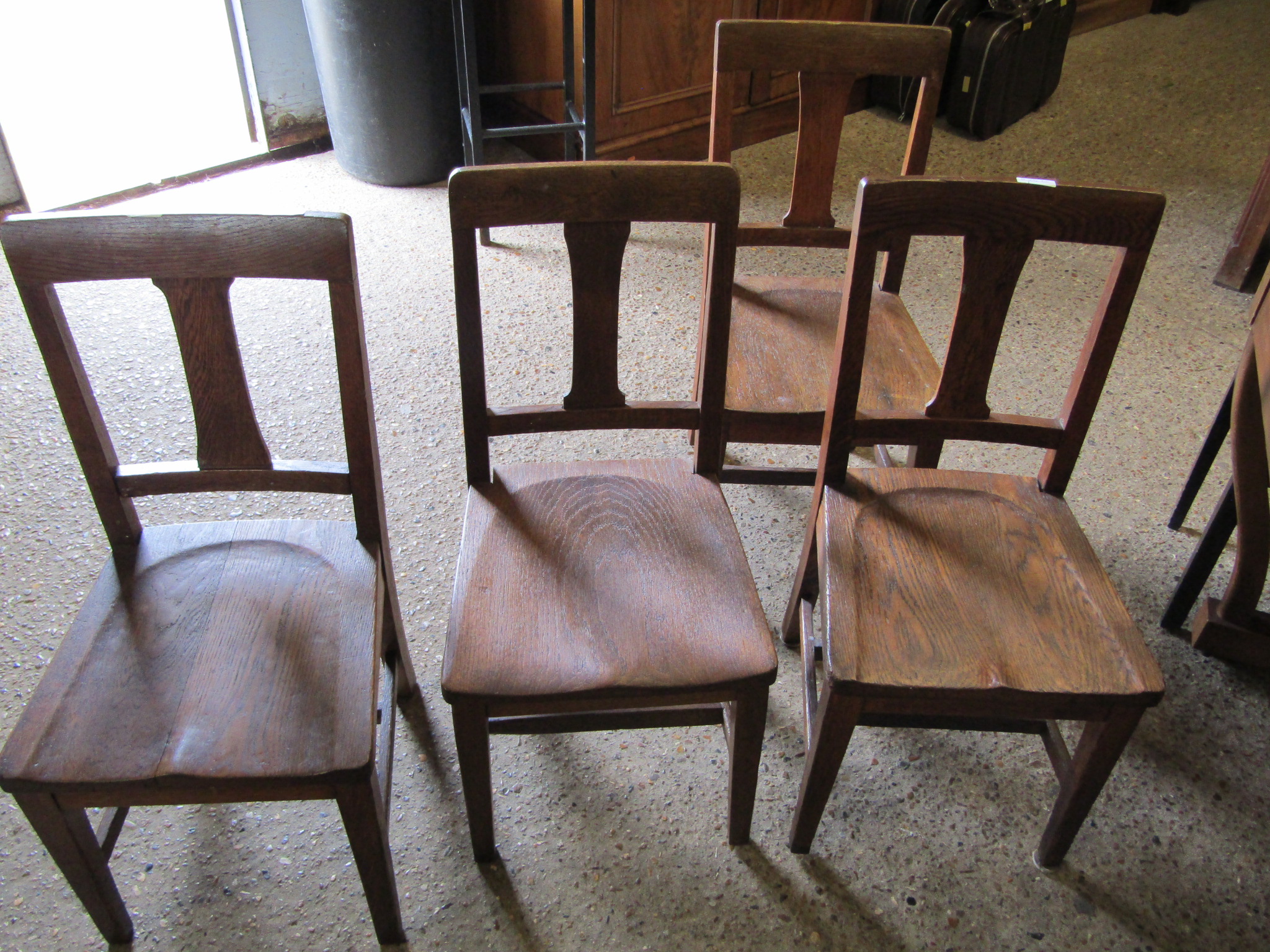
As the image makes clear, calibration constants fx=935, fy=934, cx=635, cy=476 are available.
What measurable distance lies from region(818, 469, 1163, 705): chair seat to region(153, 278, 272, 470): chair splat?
2.59 feet

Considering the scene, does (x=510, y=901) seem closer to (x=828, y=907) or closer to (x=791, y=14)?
(x=828, y=907)

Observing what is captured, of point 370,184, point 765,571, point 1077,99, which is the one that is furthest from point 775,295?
point 1077,99

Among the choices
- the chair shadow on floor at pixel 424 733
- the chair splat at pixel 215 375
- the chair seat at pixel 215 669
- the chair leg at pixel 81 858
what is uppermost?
the chair splat at pixel 215 375

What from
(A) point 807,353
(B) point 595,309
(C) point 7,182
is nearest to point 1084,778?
(A) point 807,353

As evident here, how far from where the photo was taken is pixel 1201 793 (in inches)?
59.0

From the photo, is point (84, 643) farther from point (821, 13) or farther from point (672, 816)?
point (821, 13)

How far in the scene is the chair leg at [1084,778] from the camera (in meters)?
1.17

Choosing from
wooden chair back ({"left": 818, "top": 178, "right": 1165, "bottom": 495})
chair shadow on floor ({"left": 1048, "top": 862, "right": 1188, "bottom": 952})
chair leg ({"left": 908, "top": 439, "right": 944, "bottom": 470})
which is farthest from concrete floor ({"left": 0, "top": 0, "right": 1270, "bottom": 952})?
wooden chair back ({"left": 818, "top": 178, "right": 1165, "bottom": 495})

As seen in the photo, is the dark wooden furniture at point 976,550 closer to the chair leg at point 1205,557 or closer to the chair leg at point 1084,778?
the chair leg at point 1084,778

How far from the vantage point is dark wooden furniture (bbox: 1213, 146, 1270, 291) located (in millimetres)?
2658

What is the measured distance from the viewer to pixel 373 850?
1.14 m

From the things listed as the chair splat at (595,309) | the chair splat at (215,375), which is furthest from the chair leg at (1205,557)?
the chair splat at (215,375)

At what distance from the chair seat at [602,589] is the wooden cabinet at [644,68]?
2.08m

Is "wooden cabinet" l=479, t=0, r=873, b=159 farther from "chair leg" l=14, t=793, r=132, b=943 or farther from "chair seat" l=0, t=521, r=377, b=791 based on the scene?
"chair leg" l=14, t=793, r=132, b=943
